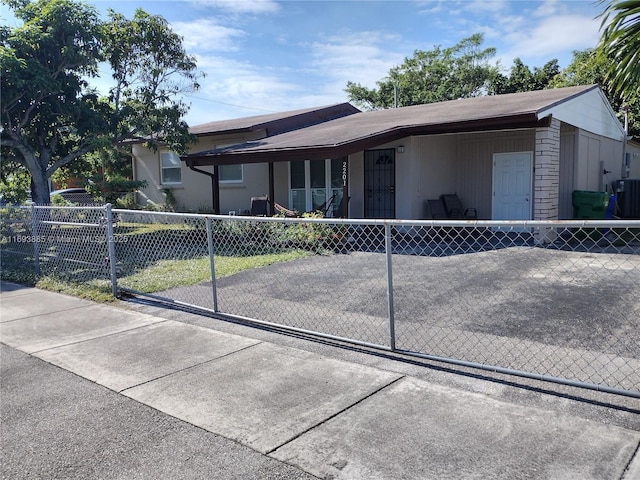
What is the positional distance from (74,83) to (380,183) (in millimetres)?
8634

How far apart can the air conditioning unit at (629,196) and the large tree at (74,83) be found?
1365cm

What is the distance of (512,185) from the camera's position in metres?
13.1

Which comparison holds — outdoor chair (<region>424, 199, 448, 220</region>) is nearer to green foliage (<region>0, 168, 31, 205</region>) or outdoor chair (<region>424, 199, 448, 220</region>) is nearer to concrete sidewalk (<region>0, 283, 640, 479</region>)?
concrete sidewalk (<region>0, 283, 640, 479</region>)

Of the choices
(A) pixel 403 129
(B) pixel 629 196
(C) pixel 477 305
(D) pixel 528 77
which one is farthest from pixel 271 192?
(D) pixel 528 77

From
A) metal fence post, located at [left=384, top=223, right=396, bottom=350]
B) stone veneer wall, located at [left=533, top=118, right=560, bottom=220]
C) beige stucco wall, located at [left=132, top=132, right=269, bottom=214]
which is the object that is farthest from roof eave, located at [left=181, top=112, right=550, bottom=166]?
metal fence post, located at [left=384, top=223, right=396, bottom=350]

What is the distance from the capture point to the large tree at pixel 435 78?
34.6 m

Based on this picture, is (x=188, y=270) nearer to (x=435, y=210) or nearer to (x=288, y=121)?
(x=435, y=210)

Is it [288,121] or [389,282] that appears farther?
[288,121]

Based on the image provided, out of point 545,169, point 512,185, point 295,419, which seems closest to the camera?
point 295,419

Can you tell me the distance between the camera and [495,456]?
2830 mm

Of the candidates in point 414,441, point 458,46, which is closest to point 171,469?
point 414,441

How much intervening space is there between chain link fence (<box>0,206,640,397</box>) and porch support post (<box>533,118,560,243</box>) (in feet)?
1.39

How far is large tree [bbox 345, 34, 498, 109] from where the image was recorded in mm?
34562

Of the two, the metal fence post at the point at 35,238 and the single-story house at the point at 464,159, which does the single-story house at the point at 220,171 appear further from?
the metal fence post at the point at 35,238
